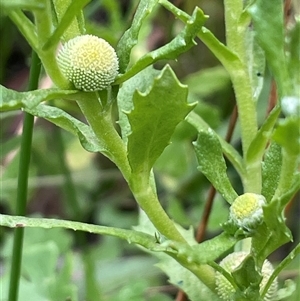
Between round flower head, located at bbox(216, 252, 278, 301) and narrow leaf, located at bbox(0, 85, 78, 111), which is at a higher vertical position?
narrow leaf, located at bbox(0, 85, 78, 111)

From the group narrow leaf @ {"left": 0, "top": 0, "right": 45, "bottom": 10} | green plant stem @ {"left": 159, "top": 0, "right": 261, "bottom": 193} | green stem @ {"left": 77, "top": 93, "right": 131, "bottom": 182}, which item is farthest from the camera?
green plant stem @ {"left": 159, "top": 0, "right": 261, "bottom": 193}

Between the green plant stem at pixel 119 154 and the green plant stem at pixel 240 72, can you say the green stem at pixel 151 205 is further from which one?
the green plant stem at pixel 240 72

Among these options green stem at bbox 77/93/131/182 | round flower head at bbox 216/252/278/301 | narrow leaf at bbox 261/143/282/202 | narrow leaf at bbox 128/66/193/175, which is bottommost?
round flower head at bbox 216/252/278/301

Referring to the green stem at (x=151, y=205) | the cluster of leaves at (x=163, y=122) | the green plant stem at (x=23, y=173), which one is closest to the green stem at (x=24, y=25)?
the cluster of leaves at (x=163, y=122)

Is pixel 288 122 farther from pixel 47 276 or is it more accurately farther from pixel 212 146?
pixel 47 276

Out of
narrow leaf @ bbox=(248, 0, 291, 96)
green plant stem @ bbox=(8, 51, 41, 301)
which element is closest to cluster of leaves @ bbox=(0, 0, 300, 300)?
narrow leaf @ bbox=(248, 0, 291, 96)

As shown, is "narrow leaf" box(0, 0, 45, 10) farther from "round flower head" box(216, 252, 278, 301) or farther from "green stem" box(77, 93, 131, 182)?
"round flower head" box(216, 252, 278, 301)

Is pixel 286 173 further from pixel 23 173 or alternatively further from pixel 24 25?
pixel 23 173
